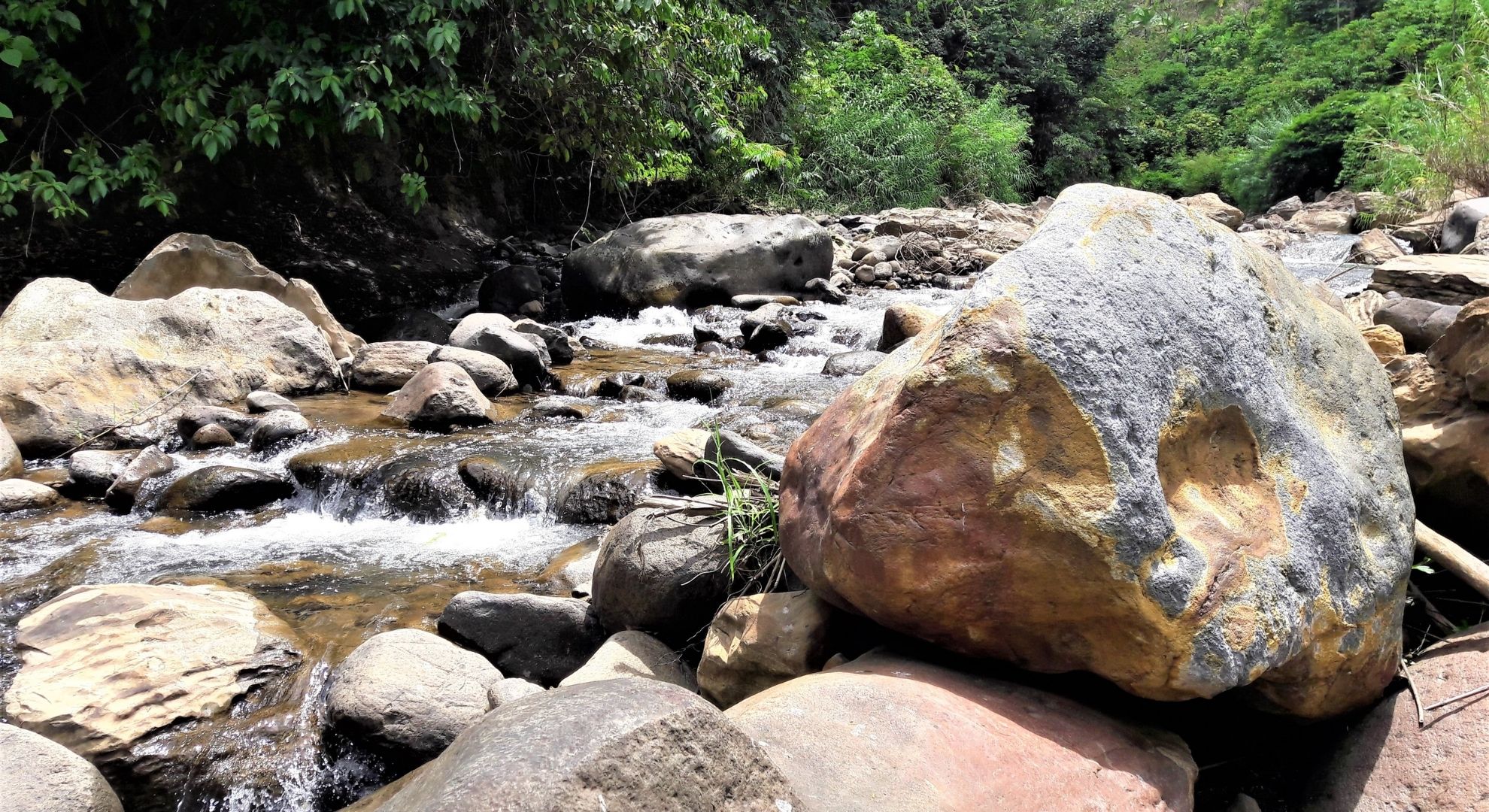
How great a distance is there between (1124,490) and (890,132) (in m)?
17.2

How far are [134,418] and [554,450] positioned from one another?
8.99 feet

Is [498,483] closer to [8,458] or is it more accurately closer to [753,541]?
[753,541]

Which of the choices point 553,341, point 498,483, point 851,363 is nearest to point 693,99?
point 553,341

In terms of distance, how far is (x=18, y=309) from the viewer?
639cm

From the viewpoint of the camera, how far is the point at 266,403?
21.1 ft

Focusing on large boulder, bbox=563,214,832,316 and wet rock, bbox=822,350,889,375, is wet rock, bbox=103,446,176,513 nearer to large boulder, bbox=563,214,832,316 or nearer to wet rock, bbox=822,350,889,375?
wet rock, bbox=822,350,889,375

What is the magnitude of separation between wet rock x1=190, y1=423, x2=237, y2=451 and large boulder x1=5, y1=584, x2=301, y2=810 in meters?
2.53

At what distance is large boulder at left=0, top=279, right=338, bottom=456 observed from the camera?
227 inches

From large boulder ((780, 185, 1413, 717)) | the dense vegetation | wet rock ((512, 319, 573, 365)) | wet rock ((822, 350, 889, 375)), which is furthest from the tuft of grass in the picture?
the dense vegetation

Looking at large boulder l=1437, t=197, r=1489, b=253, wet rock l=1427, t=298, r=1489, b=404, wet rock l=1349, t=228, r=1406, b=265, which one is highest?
wet rock l=1427, t=298, r=1489, b=404

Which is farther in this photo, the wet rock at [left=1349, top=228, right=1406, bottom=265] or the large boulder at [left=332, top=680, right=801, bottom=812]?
the wet rock at [left=1349, top=228, right=1406, bottom=265]

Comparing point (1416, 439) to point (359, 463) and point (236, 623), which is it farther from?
point (359, 463)

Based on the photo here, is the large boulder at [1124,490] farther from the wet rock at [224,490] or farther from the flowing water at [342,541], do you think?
the wet rock at [224,490]

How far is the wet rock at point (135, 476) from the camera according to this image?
503cm
